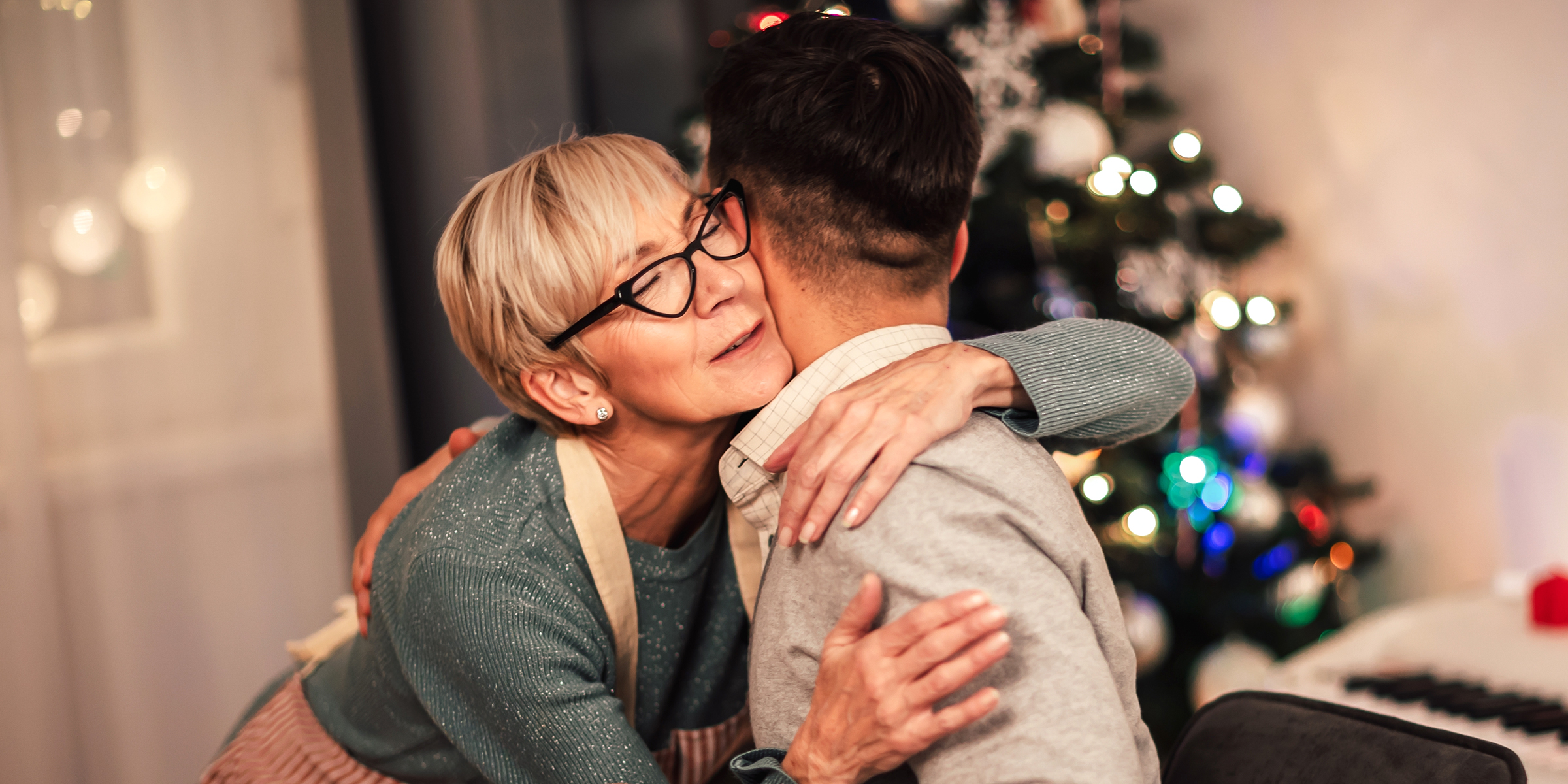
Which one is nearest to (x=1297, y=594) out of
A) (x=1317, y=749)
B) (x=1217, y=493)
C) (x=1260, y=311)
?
(x=1217, y=493)

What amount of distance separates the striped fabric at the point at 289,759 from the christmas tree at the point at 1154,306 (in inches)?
61.1

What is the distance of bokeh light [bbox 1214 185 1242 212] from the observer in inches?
102

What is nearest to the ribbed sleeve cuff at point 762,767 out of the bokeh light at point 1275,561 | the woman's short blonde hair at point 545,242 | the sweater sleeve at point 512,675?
the sweater sleeve at point 512,675

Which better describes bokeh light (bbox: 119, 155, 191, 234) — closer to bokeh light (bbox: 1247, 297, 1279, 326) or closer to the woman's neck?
the woman's neck

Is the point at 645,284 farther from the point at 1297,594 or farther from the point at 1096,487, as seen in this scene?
the point at 1297,594

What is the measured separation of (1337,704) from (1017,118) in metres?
1.66

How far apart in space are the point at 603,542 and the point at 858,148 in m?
0.55

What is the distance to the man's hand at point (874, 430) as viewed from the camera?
0.90 m

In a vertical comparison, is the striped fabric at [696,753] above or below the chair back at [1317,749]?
below

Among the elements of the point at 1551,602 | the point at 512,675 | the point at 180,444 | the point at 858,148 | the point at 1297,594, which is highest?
the point at 858,148

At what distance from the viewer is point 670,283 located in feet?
3.73

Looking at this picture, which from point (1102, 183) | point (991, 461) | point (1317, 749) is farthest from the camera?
point (1102, 183)

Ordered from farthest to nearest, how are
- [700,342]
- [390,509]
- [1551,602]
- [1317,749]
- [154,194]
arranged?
[154,194], [1551,602], [390,509], [700,342], [1317,749]

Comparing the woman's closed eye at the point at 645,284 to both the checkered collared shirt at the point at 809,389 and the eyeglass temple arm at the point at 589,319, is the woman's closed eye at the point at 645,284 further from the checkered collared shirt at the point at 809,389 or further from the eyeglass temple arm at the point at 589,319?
the checkered collared shirt at the point at 809,389
